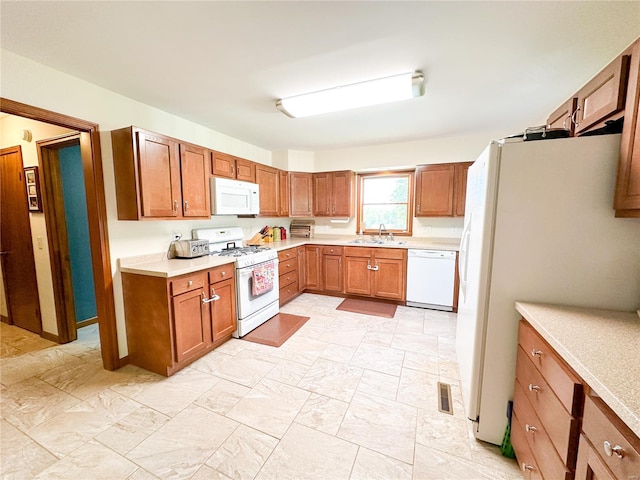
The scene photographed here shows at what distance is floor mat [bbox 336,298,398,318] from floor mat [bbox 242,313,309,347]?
733 millimetres

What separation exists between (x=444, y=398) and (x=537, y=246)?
131 cm

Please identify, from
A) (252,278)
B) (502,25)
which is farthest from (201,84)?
(502,25)

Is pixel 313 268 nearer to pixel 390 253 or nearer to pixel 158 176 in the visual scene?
pixel 390 253

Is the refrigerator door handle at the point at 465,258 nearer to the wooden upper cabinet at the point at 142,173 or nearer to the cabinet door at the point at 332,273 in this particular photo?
the cabinet door at the point at 332,273

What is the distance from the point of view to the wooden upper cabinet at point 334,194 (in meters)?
4.20

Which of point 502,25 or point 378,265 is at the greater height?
point 502,25

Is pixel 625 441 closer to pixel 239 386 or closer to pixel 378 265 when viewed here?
pixel 239 386

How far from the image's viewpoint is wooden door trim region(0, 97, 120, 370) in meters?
2.08

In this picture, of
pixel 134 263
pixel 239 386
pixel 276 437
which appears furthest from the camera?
pixel 134 263

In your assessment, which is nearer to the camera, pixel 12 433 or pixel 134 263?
pixel 12 433

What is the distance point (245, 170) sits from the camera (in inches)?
131

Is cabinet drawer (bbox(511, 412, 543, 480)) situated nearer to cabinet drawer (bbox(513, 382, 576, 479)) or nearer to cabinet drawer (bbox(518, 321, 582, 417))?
cabinet drawer (bbox(513, 382, 576, 479))

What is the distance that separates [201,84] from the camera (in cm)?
207

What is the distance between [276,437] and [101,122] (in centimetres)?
281
